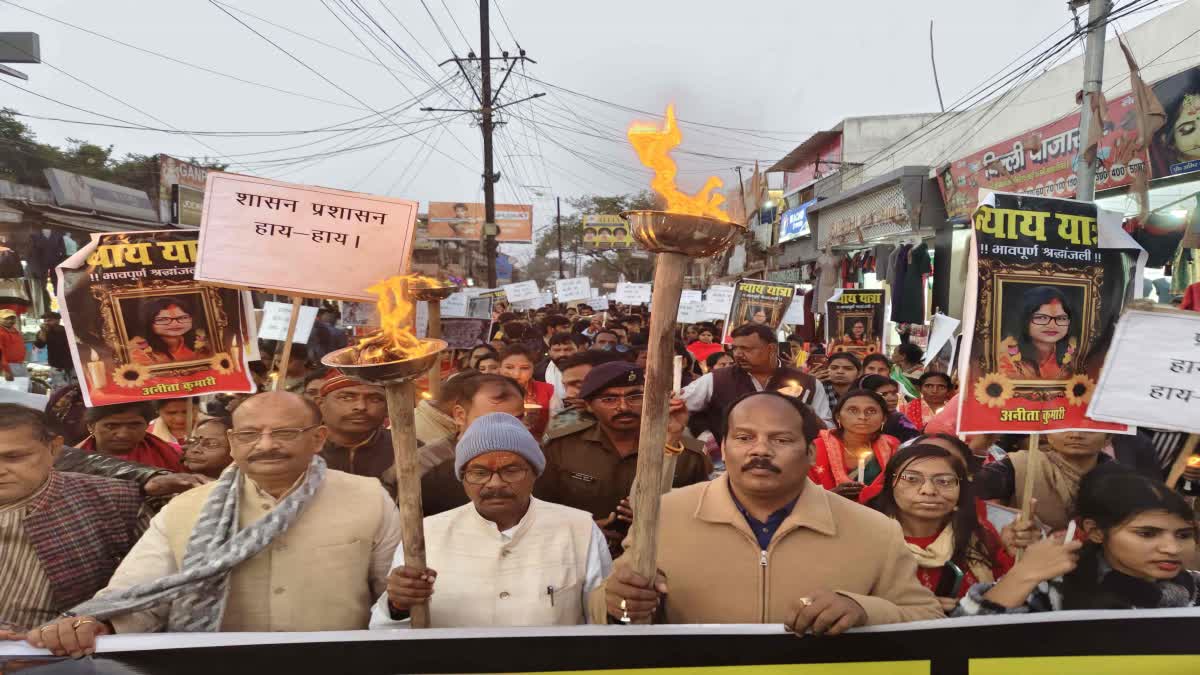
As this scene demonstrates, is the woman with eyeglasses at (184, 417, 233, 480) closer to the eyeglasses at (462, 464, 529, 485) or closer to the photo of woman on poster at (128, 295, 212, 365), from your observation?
the photo of woman on poster at (128, 295, 212, 365)

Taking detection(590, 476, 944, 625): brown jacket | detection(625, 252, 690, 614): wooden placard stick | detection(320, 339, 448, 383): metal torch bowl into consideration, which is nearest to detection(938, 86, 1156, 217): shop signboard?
detection(590, 476, 944, 625): brown jacket

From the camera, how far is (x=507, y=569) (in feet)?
7.73

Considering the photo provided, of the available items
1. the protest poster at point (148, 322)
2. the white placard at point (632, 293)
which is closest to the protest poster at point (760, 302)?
the protest poster at point (148, 322)

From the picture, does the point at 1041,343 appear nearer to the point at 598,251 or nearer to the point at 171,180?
the point at 171,180

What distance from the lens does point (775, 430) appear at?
235 cm

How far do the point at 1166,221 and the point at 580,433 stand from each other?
795 centimetres

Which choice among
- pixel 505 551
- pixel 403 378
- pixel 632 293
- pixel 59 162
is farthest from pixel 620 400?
pixel 59 162

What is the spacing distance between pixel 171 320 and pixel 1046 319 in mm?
4111

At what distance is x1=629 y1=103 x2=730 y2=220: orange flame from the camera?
176 cm

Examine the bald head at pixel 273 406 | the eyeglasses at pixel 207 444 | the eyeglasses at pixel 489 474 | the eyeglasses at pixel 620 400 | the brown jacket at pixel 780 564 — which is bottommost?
the brown jacket at pixel 780 564

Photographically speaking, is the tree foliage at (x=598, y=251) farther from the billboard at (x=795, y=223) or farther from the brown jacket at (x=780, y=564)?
the brown jacket at (x=780, y=564)

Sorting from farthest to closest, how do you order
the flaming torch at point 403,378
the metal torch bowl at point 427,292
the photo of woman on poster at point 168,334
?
the photo of woman on poster at point 168,334
the metal torch bowl at point 427,292
the flaming torch at point 403,378

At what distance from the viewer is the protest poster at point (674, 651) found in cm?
200

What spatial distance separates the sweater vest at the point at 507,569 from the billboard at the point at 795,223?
78.9ft
